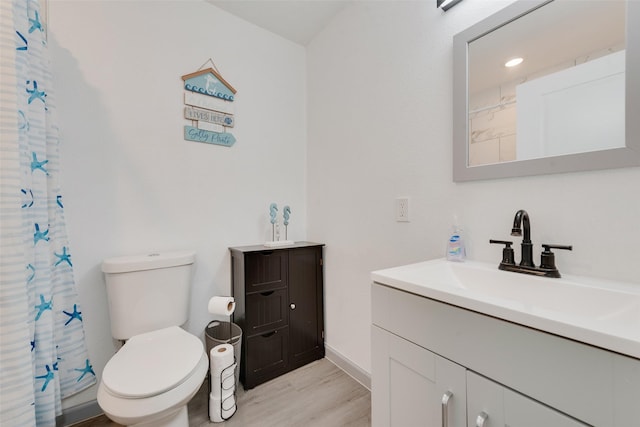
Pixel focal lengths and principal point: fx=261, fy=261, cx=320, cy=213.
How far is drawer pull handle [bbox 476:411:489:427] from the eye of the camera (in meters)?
0.63

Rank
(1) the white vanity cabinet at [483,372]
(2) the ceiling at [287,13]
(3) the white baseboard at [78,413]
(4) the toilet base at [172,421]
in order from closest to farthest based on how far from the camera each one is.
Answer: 1. (1) the white vanity cabinet at [483,372]
2. (4) the toilet base at [172,421]
3. (3) the white baseboard at [78,413]
4. (2) the ceiling at [287,13]

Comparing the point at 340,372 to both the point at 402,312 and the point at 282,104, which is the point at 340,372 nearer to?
the point at 402,312

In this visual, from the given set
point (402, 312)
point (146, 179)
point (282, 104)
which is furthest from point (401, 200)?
point (146, 179)

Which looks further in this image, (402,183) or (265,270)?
(265,270)

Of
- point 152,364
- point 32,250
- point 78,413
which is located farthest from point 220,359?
point 32,250

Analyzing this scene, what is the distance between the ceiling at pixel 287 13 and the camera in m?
1.74

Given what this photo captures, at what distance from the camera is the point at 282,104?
209 cm

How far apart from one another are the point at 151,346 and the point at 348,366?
3.85 feet

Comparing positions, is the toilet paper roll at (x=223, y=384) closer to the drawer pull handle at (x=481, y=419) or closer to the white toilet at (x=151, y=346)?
the white toilet at (x=151, y=346)

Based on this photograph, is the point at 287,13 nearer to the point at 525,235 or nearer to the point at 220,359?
the point at 525,235

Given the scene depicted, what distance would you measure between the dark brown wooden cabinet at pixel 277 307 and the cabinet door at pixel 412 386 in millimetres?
908

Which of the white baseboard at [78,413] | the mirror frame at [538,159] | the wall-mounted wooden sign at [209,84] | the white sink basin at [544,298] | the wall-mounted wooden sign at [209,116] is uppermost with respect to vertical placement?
the wall-mounted wooden sign at [209,84]

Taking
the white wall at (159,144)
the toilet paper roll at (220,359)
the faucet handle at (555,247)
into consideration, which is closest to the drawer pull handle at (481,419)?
the faucet handle at (555,247)

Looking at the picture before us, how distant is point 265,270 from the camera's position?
5.51 feet
